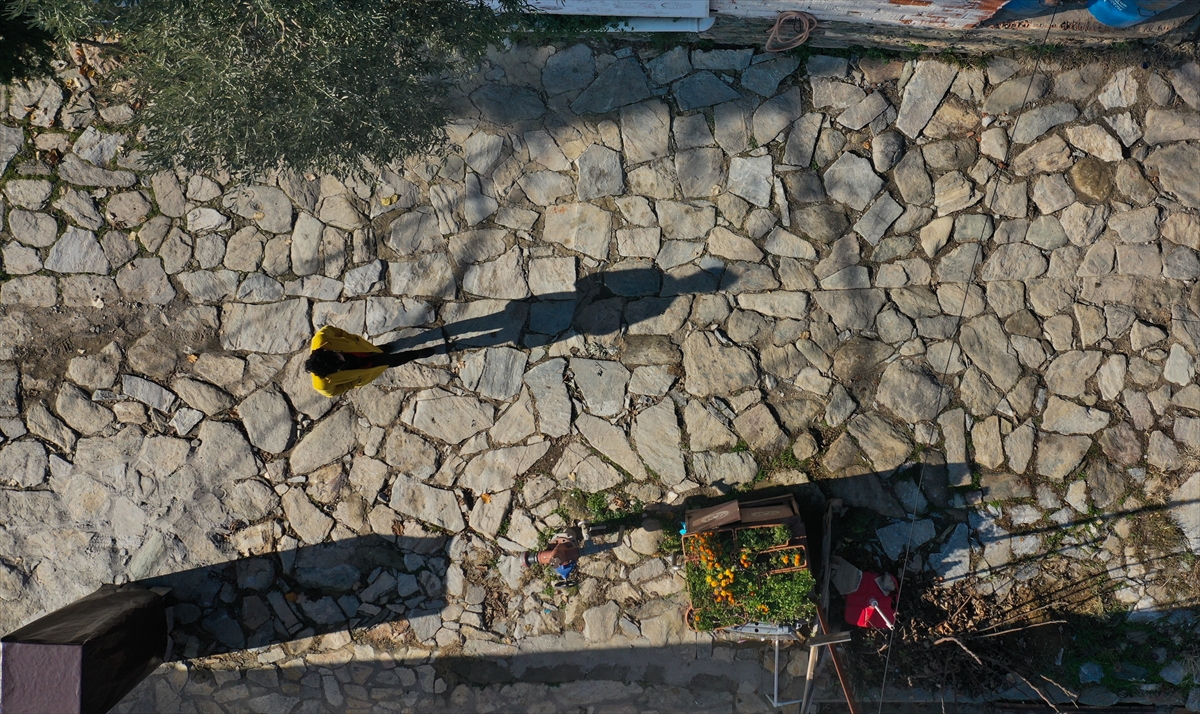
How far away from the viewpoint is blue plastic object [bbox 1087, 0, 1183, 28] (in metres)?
4.62

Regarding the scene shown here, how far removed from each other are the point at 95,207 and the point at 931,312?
5.45 metres

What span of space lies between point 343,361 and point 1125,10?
5.10m

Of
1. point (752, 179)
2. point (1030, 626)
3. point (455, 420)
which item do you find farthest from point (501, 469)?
point (1030, 626)

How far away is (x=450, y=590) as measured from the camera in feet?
16.2

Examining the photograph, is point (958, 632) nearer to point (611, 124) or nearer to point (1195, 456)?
point (1195, 456)

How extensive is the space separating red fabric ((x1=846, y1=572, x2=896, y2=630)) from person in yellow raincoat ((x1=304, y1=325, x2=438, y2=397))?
10.3 ft

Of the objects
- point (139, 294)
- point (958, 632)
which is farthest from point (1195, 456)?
point (139, 294)

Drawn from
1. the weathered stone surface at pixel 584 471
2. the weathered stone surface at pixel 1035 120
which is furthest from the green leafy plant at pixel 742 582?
the weathered stone surface at pixel 1035 120

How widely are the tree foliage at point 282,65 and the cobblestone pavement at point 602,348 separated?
0.73 metres

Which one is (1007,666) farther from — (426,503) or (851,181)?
(426,503)

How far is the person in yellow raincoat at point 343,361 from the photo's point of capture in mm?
4250

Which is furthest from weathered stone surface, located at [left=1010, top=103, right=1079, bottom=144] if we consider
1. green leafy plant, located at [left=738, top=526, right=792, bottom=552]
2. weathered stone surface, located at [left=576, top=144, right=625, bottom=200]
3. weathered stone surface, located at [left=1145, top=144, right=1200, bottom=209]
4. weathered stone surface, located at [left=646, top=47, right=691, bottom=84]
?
green leafy plant, located at [left=738, top=526, right=792, bottom=552]

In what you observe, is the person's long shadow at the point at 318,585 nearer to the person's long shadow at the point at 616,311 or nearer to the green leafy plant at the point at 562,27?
the person's long shadow at the point at 616,311

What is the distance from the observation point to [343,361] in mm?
4352
